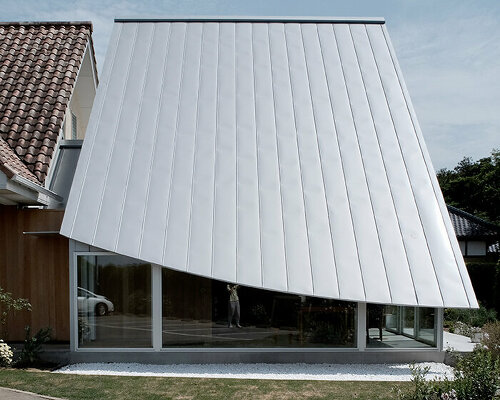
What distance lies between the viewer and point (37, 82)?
12.8 m

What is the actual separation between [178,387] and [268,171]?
474 centimetres

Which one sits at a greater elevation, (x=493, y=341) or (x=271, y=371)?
(x=493, y=341)

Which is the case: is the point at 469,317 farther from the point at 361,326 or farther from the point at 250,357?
the point at 250,357

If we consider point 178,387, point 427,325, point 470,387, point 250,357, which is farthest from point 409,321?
point 178,387

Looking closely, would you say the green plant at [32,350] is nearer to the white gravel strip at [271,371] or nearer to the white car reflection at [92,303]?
the white gravel strip at [271,371]

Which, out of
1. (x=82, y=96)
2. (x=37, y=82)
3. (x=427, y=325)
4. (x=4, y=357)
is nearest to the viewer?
(x=4, y=357)

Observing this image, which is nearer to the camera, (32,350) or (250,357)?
(32,350)

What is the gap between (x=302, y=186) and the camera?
33.7 ft

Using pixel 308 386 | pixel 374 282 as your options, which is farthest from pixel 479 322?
pixel 308 386

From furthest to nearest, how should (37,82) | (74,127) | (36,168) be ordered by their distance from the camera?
(74,127) → (37,82) → (36,168)

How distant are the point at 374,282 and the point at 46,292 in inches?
Result: 243

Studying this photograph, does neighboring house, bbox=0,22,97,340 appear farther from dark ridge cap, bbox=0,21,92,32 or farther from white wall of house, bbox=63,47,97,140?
white wall of house, bbox=63,47,97,140

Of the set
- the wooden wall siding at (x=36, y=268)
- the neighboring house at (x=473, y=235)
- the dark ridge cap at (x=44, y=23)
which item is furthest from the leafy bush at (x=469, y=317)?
the dark ridge cap at (x=44, y=23)

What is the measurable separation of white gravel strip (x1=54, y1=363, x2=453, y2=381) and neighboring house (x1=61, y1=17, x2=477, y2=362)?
0.23m
